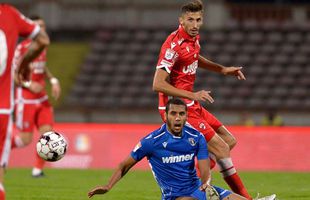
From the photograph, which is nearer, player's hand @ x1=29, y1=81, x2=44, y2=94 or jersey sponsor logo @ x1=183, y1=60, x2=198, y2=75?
jersey sponsor logo @ x1=183, y1=60, x2=198, y2=75

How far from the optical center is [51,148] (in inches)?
419

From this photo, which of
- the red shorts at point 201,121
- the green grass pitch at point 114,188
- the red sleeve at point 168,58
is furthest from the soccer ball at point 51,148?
the red sleeve at point 168,58

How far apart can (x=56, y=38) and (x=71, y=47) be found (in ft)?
2.28

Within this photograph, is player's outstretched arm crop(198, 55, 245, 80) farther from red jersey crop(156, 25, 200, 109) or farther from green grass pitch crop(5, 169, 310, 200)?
green grass pitch crop(5, 169, 310, 200)

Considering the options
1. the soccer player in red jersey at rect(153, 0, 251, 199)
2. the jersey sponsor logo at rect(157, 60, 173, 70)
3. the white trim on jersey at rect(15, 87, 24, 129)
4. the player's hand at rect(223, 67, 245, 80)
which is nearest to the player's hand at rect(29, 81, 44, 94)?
the white trim on jersey at rect(15, 87, 24, 129)

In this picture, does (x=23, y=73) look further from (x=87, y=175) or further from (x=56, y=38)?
(x=56, y=38)

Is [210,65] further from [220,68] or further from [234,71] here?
[234,71]

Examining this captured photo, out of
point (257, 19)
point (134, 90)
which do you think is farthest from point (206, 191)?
point (257, 19)

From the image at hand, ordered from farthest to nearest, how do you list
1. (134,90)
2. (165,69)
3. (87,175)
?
(134,90) < (87,175) < (165,69)

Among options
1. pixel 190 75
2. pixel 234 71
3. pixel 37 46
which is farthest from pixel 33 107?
pixel 37 46

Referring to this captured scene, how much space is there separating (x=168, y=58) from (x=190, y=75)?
0.45m

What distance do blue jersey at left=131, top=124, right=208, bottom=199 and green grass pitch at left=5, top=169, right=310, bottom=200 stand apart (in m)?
2.25

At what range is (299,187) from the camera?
1355cm

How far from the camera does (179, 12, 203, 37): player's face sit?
10.3 m
